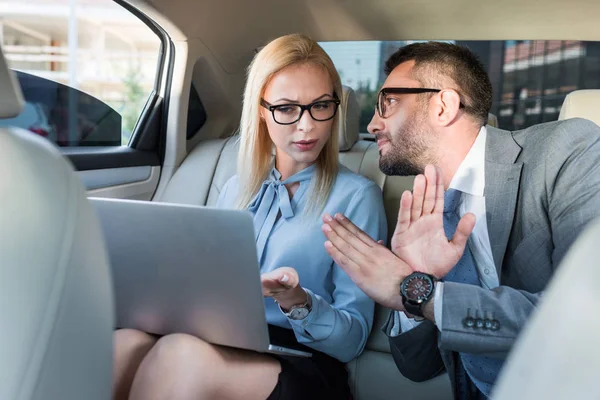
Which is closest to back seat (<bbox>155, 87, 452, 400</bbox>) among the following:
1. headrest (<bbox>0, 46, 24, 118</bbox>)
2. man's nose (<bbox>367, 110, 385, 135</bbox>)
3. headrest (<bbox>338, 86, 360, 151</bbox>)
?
headrest (<bbox>338, 86, 360, 151</bbox>)

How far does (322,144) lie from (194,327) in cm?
77

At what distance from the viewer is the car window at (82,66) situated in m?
2.31

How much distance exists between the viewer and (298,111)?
197 centimetres

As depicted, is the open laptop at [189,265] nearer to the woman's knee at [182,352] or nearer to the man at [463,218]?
the woman's knee at [182,352]

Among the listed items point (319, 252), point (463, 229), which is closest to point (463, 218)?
point (463, 229)

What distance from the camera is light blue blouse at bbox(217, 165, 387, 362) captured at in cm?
170

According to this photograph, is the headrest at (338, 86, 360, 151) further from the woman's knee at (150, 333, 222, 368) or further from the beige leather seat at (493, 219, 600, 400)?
the beige leather seat at (493, 219, 600, 400)

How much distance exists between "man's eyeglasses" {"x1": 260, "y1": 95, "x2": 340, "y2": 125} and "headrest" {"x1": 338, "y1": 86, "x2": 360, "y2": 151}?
20 cm

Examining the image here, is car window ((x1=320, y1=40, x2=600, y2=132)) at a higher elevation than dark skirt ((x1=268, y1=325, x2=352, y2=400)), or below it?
higher

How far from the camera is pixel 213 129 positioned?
2.97m

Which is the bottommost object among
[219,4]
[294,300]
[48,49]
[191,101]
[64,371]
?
[294,300]

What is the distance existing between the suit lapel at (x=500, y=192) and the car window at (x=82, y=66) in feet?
4.71

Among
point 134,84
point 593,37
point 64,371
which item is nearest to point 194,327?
point 64,371

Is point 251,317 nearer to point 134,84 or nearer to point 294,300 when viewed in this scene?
point 294,300
